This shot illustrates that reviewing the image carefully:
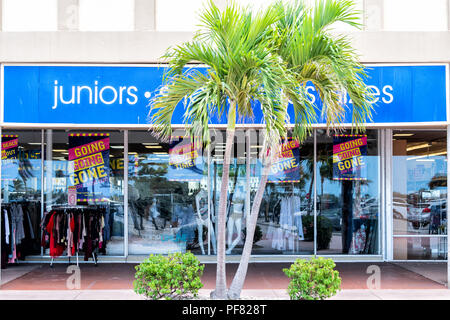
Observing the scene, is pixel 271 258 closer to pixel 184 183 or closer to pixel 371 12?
pixel 184 183

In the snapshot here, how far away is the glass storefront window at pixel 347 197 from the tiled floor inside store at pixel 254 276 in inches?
24.4

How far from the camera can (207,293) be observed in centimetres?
768

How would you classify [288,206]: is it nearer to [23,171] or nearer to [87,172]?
[87,172]

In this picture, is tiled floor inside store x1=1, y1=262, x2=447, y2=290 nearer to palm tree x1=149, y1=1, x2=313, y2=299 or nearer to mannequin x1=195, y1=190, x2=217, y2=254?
mannequin x1=195, y1=190, x2=217, y2=254

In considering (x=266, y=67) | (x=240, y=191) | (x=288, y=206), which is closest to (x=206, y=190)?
(x=240, y=191)

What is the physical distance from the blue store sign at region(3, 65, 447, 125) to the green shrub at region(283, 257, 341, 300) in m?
2.91

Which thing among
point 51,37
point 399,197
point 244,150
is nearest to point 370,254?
point 399,197

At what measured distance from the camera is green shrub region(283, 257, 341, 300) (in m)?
5.96

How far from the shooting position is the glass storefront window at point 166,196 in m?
11.2

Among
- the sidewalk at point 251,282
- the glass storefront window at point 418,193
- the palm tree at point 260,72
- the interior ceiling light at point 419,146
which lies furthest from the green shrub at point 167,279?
the interior ceiling light at point 419,146

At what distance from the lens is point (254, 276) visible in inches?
371

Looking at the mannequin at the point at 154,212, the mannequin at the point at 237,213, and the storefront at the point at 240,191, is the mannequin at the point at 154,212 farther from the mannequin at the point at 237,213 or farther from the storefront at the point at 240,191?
the mannequin at the point at 237,213

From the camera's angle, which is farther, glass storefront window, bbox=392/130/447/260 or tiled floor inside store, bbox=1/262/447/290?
glass storefront window, bbox=392/130/447/260

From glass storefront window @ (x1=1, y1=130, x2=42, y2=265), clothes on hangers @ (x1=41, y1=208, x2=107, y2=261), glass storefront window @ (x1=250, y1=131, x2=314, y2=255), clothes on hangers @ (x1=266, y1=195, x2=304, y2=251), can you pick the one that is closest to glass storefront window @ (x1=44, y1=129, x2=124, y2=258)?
glass storefront window @ (x1=1, y1=130, x2=42, y2=265)
